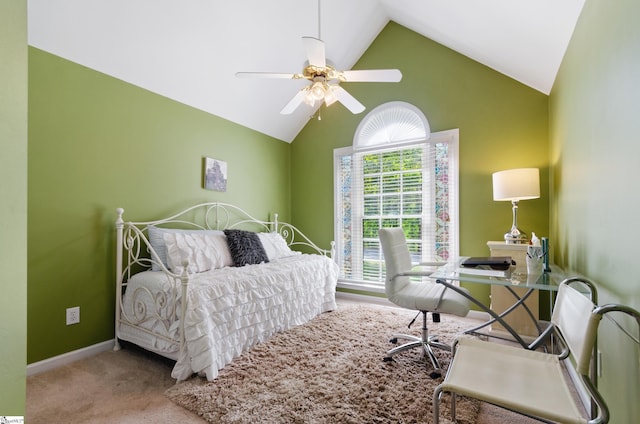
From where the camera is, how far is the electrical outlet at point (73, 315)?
7.44 feet

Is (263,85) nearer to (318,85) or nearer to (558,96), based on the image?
(318,85)

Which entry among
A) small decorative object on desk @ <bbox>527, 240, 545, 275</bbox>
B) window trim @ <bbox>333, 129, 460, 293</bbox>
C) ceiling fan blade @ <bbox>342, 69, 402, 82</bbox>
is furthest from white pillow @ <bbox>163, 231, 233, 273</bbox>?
small decorative object on desk @ <bbox>527, 240, 545, 275</bbox>

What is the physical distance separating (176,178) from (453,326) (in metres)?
3.19

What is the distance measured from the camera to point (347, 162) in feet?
13.7

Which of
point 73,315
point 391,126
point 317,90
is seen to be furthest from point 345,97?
point 73,315

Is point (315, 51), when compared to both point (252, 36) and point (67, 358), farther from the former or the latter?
point (67, 358)

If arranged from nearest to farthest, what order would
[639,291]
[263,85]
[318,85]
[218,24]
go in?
[639,291], [318,85], [218,24], [263,85]

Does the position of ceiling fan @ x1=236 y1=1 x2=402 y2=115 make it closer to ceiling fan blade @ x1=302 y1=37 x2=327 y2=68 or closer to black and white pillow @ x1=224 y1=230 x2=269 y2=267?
ceiling fan blade @ x1=302 y1=37 x2=327 y2=68

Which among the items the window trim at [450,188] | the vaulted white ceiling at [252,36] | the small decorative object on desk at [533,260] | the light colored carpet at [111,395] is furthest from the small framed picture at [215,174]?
the small decorative object on desk at [533,260]

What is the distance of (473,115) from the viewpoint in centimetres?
329

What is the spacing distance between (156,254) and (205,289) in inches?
24.8

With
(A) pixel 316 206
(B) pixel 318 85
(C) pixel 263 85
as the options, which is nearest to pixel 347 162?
(A) pixel 316 206

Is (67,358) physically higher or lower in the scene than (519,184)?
lower

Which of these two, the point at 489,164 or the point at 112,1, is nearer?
the point at 112,1
